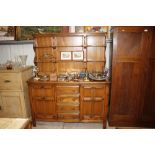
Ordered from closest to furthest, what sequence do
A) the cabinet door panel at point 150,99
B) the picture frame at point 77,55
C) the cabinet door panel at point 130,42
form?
the cabinet door panel at point 130,42 → the cabinet door panel at point 150,99 → the picture frame at point 77,55

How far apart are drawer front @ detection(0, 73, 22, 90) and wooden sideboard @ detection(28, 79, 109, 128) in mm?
260

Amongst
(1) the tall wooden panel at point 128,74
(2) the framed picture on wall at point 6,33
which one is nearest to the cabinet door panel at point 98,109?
(1) the tall wooden panel at point 128,74

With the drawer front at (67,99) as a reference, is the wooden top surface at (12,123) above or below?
above

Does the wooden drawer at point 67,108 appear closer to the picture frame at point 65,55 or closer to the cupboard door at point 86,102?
the cupboard door at point 86,102

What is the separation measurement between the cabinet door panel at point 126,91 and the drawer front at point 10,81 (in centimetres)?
169

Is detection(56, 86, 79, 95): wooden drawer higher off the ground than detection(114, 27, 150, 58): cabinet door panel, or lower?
lower

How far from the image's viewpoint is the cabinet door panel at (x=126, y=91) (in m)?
2.21

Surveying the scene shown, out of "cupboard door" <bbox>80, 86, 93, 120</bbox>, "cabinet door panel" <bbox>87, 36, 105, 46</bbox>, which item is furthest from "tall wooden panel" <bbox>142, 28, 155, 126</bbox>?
"cupboard door" <bbox>80, 86, 93, 120</bbox>

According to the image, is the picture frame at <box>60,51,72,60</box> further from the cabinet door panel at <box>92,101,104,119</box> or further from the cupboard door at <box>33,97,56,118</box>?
the cabinet door panel at <box>92,101,104,119</box>

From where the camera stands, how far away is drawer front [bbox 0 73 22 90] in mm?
2402

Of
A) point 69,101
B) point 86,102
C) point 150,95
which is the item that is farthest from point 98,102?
point 150,95

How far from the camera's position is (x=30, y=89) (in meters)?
2.36

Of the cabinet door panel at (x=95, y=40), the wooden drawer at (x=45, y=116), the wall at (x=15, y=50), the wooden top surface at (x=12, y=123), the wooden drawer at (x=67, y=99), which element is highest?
the cabinet door panel at (x=95, y=40)
